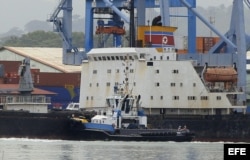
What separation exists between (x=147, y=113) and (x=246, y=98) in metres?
10.0

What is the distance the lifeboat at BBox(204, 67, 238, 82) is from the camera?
89.5 meters

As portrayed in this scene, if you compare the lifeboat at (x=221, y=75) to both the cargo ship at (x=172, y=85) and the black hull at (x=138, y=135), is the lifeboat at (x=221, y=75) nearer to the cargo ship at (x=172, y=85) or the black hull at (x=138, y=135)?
the cargo ship at (x=172, y=85)

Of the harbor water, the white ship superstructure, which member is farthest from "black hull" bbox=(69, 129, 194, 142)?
the white ship superstructure

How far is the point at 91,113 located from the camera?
282 ft

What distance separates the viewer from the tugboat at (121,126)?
7900 centimetres

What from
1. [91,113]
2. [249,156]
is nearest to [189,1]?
[91,113]

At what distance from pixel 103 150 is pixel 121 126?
10941 millimetres

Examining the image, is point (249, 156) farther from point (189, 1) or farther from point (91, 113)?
point (189, 1)

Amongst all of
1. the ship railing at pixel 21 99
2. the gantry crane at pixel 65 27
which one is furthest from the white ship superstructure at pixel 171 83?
the gantry crane at pixel 65 27

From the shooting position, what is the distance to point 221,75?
8956 centimetres

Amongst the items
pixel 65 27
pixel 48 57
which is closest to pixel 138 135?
pixel 65 27

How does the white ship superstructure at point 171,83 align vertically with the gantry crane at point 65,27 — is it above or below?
below

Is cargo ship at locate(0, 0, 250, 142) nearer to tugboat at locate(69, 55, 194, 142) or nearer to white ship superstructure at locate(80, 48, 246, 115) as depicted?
white ship superstructure at locate(80, 48, 246, 115)

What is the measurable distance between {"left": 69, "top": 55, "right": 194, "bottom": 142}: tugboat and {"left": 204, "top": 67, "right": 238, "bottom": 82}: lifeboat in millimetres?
8231
